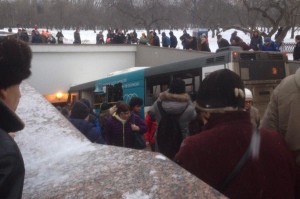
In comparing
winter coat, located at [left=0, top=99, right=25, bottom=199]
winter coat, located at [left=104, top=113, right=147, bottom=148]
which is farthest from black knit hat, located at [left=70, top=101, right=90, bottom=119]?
winter coat, located at [left=0, top=99, right=25, bottom=199]

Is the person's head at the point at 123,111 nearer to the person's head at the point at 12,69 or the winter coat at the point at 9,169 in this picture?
the person's head at the point at 12,69

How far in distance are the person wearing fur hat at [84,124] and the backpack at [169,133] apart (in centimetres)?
97

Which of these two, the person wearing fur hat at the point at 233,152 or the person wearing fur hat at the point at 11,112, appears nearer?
the person wearing fur hat at the point at 11,112

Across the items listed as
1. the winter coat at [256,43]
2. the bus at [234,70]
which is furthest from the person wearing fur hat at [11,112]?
the winter coat at [256,43]

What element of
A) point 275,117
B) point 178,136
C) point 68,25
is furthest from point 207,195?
point 68,25

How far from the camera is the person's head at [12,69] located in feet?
6.31

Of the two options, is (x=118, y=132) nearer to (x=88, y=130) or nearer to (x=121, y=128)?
(x=121, y=128)

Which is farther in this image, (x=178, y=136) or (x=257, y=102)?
(x=257, y=102)

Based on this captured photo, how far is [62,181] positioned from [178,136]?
→ 4224 mm

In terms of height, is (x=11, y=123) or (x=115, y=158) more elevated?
(x=11, y=123)

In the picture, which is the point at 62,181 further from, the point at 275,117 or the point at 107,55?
the point at 107,55

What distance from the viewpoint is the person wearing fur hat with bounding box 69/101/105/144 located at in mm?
5527

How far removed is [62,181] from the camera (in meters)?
2.21

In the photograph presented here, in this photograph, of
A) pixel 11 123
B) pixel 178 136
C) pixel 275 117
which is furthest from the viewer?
pixel 178 136
